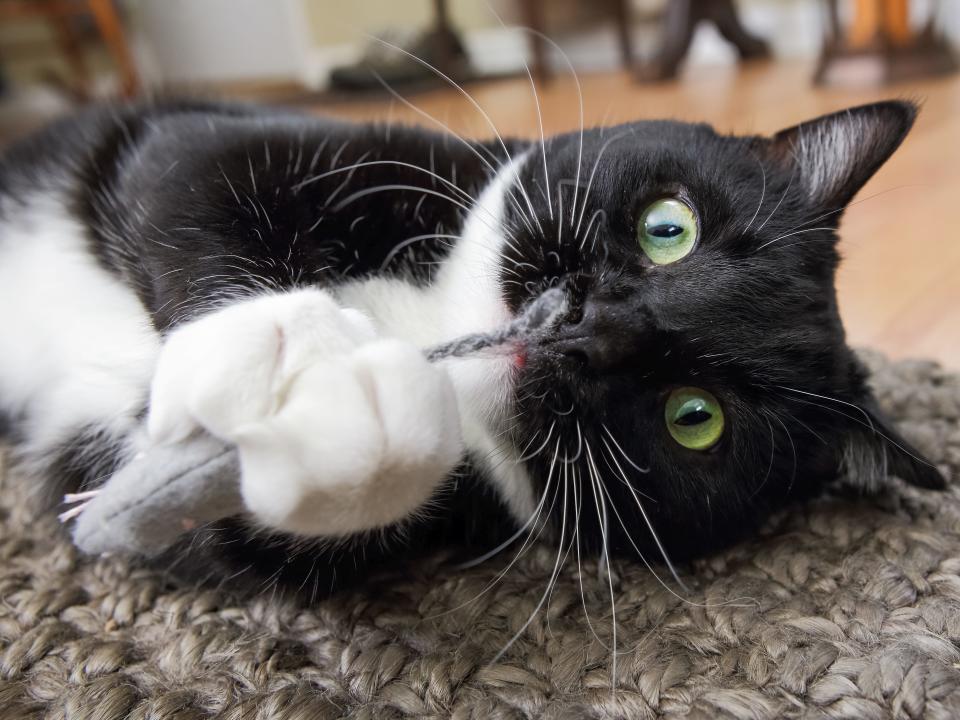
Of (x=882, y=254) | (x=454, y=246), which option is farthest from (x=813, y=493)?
(x=882, y=254)

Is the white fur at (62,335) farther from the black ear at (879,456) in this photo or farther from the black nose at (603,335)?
the black ear at (879,456)

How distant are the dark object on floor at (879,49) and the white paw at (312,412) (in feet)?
9.06

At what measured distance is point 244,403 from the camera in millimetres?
550

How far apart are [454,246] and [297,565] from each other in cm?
38

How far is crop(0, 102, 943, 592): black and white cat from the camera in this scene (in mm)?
574

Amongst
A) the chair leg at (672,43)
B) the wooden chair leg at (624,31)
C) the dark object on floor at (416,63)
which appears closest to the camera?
the chair leg at (672,43)

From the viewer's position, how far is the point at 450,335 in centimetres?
79

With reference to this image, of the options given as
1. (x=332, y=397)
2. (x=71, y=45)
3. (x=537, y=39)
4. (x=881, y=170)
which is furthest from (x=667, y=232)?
(x=71, y=45)

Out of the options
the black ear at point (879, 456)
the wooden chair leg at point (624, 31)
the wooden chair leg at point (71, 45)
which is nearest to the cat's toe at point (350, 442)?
the black ear at point (879, 456)

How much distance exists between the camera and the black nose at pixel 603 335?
667 mm

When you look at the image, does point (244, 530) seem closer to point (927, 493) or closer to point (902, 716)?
point (902, 716)

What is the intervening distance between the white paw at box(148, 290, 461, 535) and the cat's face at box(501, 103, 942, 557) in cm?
16

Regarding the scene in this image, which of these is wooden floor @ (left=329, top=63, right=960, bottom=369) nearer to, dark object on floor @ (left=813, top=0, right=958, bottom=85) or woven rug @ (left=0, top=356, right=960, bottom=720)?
dark object on floor @ (left=813, top=0, right=958, bottom=85)

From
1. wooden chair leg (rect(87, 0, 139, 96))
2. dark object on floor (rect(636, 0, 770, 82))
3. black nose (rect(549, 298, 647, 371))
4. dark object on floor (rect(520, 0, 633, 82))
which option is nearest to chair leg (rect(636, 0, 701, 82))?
dark object on floor (rect(636, 0, 770, 82))
